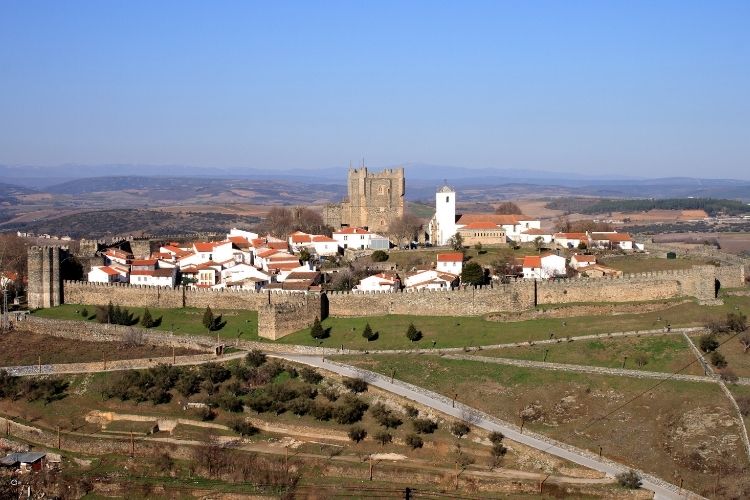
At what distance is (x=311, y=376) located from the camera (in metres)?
33.2

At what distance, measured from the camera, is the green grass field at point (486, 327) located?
119 feet

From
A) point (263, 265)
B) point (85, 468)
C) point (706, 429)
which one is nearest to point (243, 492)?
point (85, 468)

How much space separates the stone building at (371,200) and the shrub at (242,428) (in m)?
30.7

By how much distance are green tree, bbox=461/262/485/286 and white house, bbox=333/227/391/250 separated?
10.6m

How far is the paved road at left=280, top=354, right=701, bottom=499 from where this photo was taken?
26.2 meters

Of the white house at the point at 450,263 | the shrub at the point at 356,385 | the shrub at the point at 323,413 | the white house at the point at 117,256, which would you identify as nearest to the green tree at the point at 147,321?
the white house at the point at 117,256

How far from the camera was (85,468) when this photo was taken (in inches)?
1152

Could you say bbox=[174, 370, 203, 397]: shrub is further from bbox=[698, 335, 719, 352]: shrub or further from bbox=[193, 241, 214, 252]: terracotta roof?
bbox=[193, 241, 214, 252]: terracotta roof

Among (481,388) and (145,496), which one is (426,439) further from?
(145,496)

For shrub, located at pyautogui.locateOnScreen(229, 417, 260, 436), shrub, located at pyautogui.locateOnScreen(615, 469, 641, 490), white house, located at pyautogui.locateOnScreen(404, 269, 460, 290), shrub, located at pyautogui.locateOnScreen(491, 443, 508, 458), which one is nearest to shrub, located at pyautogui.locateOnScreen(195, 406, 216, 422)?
shrub, located at pyautogui.locateOnScreen(229, 417, 260, 436)

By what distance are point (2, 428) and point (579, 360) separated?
17945 mm

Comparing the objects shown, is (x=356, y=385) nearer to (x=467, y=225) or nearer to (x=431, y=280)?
(x=431, y=280)

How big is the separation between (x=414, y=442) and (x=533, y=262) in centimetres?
1830

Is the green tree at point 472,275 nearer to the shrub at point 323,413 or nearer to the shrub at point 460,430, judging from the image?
the shrub at point 323,413
